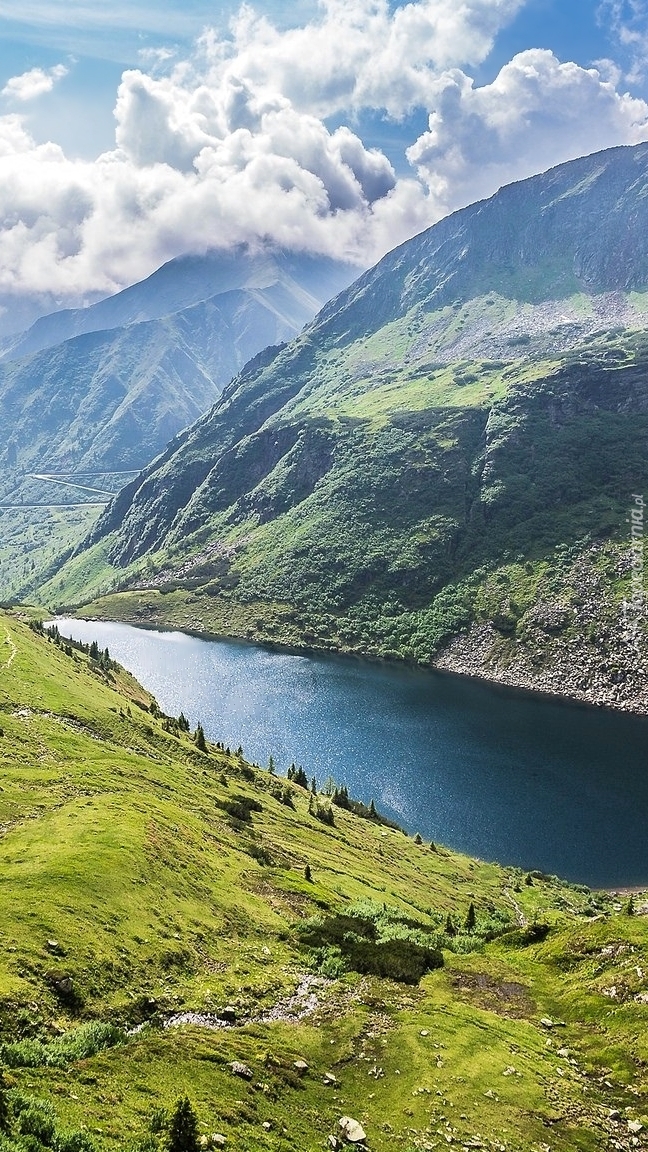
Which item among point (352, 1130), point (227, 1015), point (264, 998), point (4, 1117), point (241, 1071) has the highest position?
point (4, 1117)

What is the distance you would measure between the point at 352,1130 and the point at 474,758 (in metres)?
125

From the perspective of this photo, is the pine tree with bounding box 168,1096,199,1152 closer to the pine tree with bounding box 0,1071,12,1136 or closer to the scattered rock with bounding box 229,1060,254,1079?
the pine tree with bounding box 0,1071,12,1136

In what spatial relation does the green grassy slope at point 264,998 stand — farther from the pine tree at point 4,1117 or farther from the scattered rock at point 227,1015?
the pine tree at point 4,1117

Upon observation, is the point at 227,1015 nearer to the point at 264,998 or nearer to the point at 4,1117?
the point at 264,998

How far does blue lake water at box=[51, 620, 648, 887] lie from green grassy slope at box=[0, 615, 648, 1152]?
59.0 metres

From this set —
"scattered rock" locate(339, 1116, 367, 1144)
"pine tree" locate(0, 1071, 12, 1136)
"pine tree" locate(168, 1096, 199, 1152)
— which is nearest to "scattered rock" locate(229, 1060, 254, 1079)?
"scattered rock" locate(339, 1116, 367, 1144)

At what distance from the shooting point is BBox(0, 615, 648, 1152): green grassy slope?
21.5m

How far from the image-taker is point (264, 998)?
30969 mm

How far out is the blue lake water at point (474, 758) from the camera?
10944 centimetres

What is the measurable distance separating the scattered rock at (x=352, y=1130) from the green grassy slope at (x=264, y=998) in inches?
13.8

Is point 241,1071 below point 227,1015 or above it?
above

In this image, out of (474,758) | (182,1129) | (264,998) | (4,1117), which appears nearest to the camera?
(4,1117)

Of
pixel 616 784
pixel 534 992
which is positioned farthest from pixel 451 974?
pixel 616 784

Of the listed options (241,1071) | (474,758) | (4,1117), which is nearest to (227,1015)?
(241,1071)
